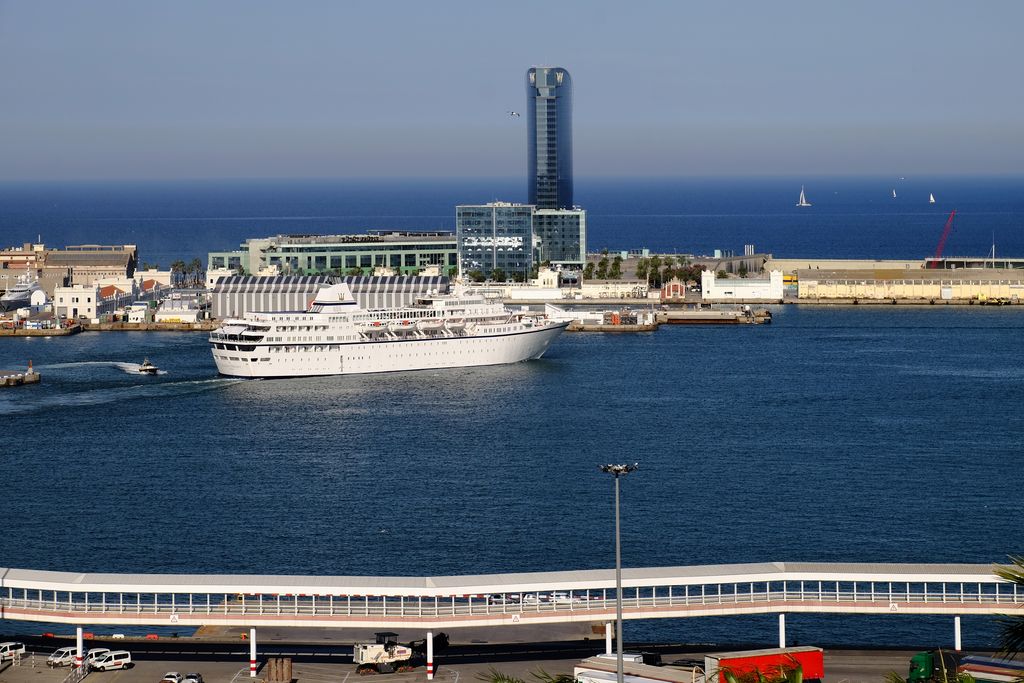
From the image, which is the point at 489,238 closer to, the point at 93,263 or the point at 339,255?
the point at 339,255

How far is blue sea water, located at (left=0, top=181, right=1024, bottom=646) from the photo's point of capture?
1639cm

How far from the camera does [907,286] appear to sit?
4519cm

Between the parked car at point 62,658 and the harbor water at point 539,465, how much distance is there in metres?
2.05

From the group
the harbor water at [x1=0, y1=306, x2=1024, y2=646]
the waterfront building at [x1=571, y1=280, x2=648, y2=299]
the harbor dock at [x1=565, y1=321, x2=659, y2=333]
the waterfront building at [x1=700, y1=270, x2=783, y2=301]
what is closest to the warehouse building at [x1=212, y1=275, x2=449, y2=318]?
the harbor dock at [x1=565, y1=321, x2=659, y2=333]

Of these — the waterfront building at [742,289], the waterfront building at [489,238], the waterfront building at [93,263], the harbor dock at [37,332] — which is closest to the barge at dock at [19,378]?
the harbor dock at [37,332]

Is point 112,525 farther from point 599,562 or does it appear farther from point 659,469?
point 659,469

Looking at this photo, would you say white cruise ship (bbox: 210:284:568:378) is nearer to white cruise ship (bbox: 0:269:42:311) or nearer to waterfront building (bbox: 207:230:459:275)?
white cruise ship (bbox: 0:269:42:311)

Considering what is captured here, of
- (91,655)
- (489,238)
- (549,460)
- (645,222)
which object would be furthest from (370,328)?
(645,222)

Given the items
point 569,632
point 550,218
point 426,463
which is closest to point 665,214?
point 550,218

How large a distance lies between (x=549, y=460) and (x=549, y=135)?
51131mm

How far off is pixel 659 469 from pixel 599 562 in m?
5.01

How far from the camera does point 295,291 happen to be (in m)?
41.3

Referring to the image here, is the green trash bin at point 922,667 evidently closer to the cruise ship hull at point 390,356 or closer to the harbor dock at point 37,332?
the cruise ship hull at point 390,356

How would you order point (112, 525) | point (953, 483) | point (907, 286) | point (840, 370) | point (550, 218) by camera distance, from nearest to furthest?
1. point (112, 525)
2. point (953, 483)
3. point (840, 370)
4. point (907, 286)
5. point (550, 218)
